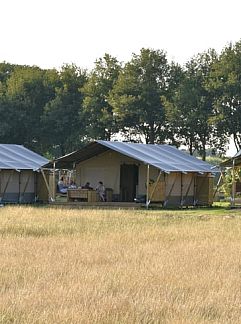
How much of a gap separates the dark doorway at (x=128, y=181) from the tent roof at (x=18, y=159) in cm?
382

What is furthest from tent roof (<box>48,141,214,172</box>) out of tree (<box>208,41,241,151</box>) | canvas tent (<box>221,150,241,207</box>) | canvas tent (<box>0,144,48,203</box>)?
tree (<box>208,41,241,151</box>)

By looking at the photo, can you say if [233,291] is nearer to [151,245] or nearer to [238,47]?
[151,245]

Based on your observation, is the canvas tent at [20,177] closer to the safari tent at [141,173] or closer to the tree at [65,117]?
the safari tent at [141,173]

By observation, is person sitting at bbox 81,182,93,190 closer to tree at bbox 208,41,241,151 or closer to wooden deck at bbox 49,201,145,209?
wooden deck at bbox 49,201,145,209

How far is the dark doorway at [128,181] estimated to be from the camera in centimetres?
3331

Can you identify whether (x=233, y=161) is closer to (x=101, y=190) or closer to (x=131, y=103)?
(x=101, y=190)

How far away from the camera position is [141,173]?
1302 inches

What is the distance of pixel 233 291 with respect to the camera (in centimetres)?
895

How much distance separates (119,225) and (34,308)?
11.4 meters

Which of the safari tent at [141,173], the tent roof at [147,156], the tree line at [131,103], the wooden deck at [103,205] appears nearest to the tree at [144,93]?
the tree line at [131,103]

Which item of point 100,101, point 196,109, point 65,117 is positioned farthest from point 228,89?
point 65,117

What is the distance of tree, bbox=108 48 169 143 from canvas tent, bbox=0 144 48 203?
1237 cm

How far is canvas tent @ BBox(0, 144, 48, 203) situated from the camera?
3334 cm

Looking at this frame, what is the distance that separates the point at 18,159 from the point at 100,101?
16164mm
